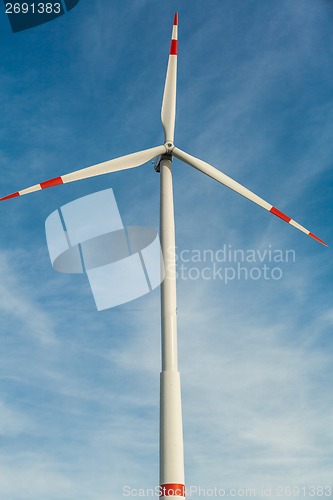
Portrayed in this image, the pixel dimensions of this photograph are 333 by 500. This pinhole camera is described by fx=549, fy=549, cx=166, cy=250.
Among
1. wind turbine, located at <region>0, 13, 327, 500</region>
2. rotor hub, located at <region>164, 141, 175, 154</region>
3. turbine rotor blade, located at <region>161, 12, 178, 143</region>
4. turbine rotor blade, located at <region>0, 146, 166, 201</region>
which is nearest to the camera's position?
wind turbine, located at <region>0, 13, 327, 500</region>

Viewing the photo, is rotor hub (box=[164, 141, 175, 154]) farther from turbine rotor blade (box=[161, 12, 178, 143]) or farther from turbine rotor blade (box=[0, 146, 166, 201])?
turbine rotor blade (box=[161, 12, 178, 143])

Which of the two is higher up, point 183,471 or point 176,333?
point 176,333

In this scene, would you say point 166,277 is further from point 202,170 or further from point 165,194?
point 202,170

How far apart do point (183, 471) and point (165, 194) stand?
62.6 feet

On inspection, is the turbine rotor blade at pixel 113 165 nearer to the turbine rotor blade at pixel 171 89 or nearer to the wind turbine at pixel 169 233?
the wind turbine at pixel 169 233

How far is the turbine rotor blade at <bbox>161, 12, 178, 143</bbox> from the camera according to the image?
46.0 m

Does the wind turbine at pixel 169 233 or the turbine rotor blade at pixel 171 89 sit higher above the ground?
the turbine rotor blade at pixel 171 89

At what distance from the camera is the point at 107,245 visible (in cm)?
4122

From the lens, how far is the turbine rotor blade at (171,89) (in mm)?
45969

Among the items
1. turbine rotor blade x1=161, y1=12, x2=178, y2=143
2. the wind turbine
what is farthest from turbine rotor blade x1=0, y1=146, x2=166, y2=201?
turbine rotor blade x1=161, y1=12, x2=178, y2=143

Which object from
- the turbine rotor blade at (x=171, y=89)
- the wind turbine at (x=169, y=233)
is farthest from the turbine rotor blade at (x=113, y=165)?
the turbine rotor blade at (x=171, y=89)

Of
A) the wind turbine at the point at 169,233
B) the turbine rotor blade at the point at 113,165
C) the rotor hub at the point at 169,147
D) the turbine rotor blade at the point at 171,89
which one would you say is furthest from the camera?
the turbine rotor blade at the point at 171,89

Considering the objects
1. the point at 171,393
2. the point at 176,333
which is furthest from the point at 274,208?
the point at 171,393

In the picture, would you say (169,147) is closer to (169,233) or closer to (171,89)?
(171,89)
